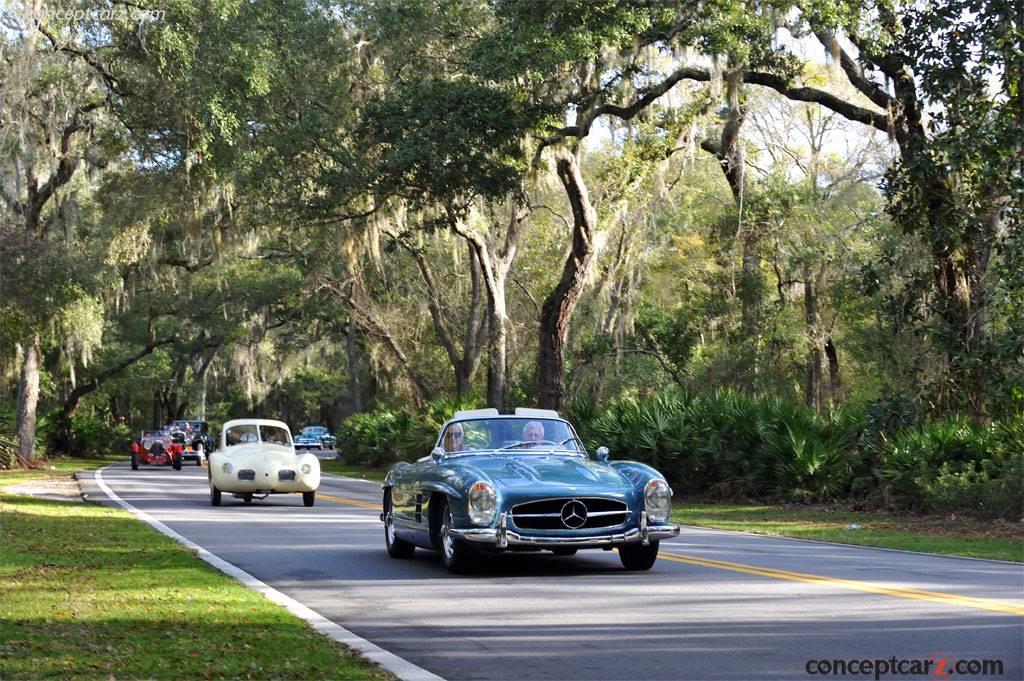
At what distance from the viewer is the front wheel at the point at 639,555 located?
40.7 ft

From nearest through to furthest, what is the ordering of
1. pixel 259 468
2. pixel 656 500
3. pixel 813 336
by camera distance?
pixel 656 500
pixel 259 468
pixel 813 336

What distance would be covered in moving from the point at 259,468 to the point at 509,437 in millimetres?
11266

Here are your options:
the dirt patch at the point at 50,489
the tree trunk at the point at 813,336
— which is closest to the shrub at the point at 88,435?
the dirt patch at the point at 50,489

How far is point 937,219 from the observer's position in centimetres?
2370

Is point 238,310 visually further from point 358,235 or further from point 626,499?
point 626,499

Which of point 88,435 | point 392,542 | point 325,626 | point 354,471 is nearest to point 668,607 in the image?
point 325,626

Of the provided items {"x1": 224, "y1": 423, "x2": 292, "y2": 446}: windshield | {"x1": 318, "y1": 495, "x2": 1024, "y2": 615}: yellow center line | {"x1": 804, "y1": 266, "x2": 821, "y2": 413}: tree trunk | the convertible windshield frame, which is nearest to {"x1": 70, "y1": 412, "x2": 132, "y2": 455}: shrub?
{"x1": 804, "y1": 266, "x2": 821, "y2": 413}: tree trunk

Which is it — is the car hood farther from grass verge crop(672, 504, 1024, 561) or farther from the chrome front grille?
grass verge crop(672, 504, 1024, 561)

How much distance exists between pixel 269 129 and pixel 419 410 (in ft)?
63.5

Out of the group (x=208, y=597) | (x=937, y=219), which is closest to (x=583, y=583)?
(x=208, y=597)

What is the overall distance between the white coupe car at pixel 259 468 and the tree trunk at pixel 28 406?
22.3 m

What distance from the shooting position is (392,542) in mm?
14414

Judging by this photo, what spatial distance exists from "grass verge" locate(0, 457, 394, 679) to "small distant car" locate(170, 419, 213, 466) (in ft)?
117

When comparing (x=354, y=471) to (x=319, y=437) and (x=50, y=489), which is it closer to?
(x=50, y=489)
